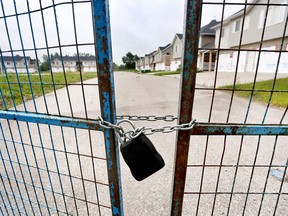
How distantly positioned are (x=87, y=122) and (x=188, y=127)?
0.62m

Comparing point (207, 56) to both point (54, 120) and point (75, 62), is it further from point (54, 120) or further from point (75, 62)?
point (54, 120)

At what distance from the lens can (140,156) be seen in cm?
91

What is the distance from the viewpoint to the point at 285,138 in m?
3.44

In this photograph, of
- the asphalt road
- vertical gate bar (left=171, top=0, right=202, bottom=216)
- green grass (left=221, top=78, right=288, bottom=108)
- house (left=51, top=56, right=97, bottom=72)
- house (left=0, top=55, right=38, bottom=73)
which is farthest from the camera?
green grass (left=221, top=78, right=288, bottom=108)

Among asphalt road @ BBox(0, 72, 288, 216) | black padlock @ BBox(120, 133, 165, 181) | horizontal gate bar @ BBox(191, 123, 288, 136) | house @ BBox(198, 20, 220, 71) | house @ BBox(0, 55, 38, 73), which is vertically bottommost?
asphalt road @ BBox(0, 72, 288, 216)

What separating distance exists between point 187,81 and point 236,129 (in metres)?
0.42

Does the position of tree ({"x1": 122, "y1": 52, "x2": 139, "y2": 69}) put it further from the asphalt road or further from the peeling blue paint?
the peeling blue paint

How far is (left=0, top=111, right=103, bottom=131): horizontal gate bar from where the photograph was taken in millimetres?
1063

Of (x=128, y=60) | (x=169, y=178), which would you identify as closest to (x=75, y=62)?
(x=169, y=178)

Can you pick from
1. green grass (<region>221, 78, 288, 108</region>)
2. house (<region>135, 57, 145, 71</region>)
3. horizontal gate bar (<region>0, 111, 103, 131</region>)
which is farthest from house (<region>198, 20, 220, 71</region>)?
house (<region>135, 57, 145, 71</region>)

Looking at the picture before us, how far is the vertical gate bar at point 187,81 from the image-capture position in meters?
0.80

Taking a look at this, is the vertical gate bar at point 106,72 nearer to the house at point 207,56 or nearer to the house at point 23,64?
the house at point 23,64

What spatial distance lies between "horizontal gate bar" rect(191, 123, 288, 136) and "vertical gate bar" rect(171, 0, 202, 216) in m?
0.09

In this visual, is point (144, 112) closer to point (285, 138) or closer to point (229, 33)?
point (285, 138)
